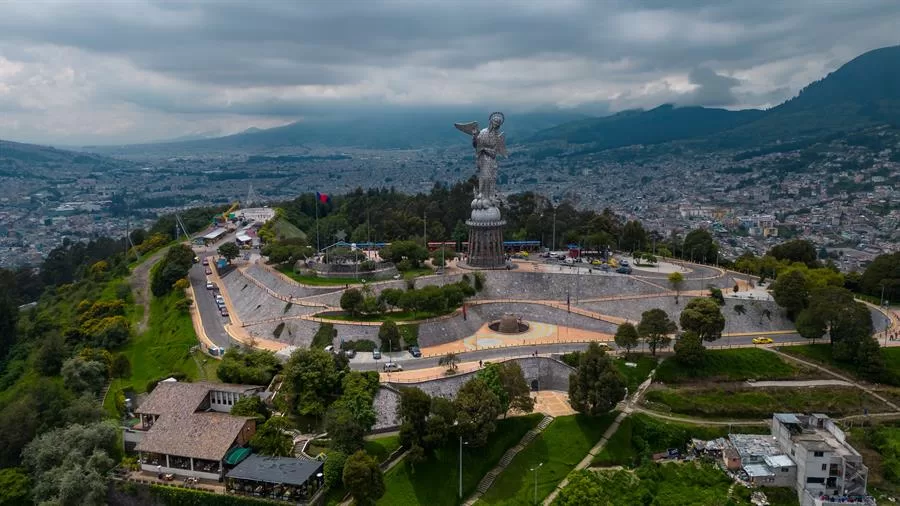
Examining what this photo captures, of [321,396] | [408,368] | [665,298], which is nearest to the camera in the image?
[321,396]

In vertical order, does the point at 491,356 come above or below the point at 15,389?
above

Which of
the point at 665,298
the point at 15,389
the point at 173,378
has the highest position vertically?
the point at 665,298

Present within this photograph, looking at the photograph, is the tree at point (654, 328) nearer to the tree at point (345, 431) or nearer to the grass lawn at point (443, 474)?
the grass lawn at point (443, 474)

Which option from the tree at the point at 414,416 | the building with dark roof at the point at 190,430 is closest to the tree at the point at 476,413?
the tree at the point at 414,416

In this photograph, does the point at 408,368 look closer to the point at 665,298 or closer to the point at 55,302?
the point at 665,298

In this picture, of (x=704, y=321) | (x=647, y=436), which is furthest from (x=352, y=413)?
(x=704, y=321)

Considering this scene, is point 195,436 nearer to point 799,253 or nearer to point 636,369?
point 636,369

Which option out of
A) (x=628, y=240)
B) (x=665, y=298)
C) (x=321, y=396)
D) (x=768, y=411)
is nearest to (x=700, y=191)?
(x=628, y=240)
